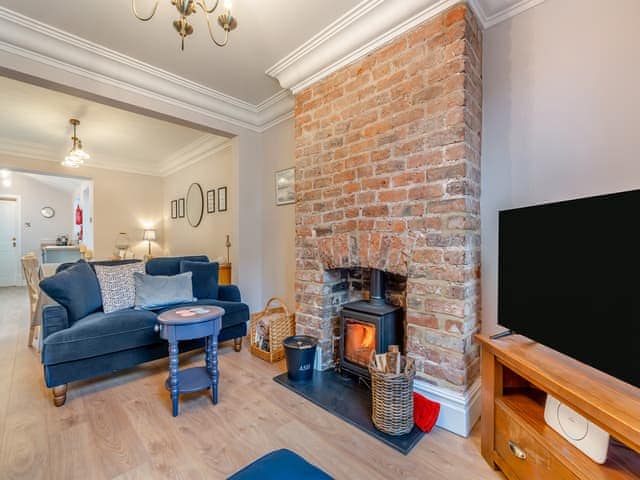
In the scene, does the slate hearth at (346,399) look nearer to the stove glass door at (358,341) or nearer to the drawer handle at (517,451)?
the stove glass door at (358,341)

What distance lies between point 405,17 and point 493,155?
1.06 metres

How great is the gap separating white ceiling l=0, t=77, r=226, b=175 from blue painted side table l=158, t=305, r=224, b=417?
293 cm

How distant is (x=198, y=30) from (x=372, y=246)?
2.09 meters

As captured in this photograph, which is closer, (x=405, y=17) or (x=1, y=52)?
(x=405, y=17)

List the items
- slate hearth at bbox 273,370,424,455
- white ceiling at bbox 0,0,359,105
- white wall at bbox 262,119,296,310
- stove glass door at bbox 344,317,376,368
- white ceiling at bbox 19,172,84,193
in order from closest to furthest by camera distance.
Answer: slate hearth at bbox 273,370,424,455
white ceiling at bbox 0,0,359,105
stove glass door at bbox 344,317,376,368
white wall at bbox 262,119,296,310
white ceiling at bbox 19,172,84,193

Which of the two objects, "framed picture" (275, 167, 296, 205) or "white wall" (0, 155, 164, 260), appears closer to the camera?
"framed picture" (275, 167, 296, 205)

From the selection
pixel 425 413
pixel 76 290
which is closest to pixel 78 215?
pixel 76 290

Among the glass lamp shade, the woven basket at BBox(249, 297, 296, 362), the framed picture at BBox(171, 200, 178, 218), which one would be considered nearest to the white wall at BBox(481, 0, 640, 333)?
the woven basket at BBox(249, 297, 296, 362)

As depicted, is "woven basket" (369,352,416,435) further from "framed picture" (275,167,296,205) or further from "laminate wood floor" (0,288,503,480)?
"framed picture" (275,167,296,205)

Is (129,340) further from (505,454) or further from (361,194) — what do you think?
(505,454)

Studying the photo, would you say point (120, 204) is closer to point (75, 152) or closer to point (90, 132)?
point (90, 132)

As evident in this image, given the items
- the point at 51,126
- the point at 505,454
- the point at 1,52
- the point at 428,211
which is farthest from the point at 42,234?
the point at 505,454

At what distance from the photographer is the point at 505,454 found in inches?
52.9

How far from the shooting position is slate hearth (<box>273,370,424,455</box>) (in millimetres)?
1622
